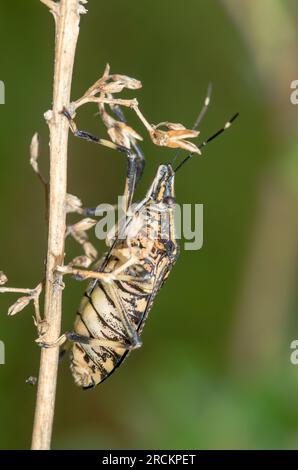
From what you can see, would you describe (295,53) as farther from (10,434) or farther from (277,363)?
(10,434)

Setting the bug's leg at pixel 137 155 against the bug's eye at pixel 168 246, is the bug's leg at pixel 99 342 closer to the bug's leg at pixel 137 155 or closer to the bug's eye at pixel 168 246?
the bug's eye at pixel 168 246

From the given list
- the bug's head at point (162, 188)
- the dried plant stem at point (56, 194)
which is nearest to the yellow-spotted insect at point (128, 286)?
the bug's head at point (162, 188)

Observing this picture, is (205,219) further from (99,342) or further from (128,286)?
(99,342)

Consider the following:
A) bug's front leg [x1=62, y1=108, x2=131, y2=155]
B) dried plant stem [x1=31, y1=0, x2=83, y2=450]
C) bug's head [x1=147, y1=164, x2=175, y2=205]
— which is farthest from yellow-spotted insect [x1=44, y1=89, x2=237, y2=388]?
dried plant stem [x1=31, y1=0, x2=83, y2=450]

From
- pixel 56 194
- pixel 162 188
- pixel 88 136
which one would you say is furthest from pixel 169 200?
pixel 56 194

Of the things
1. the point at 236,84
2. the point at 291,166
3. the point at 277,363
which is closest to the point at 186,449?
the point at 277,363

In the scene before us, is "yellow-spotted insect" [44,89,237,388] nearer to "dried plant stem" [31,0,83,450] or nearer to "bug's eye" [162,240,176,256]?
"bug's eye" [162,240,176,256]
